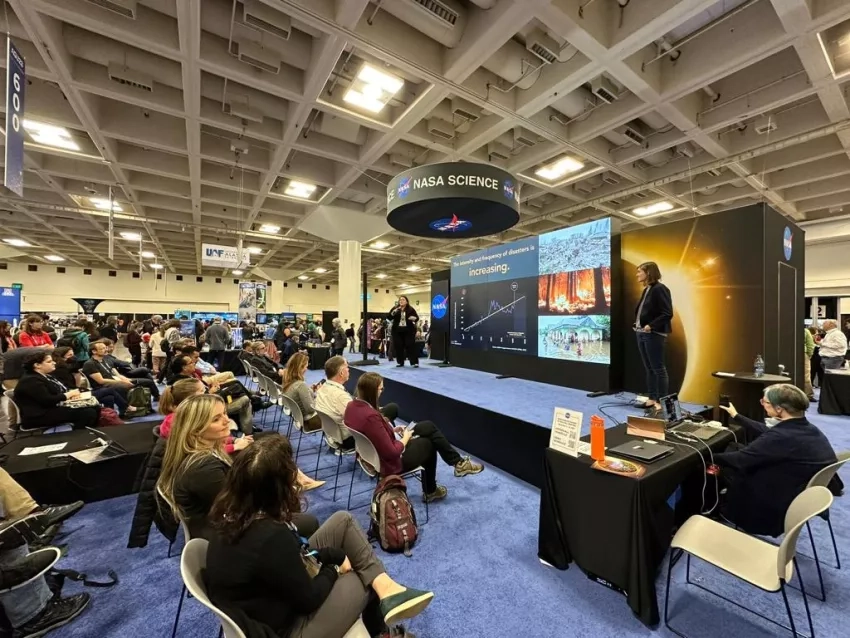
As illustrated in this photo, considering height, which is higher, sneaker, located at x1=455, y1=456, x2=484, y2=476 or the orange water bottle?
the orange water bottle

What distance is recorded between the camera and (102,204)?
28.5ft

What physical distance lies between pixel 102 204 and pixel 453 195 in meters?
9.86

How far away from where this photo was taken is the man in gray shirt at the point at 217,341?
8188mm

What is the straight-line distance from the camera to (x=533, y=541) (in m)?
2.24

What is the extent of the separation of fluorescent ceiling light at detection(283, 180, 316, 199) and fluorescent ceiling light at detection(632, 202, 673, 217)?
8036 mm

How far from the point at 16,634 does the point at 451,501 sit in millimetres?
2303

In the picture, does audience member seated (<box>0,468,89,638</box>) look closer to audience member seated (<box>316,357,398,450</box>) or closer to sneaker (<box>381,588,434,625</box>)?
sneaker (<box>381,588,434,625</box>)

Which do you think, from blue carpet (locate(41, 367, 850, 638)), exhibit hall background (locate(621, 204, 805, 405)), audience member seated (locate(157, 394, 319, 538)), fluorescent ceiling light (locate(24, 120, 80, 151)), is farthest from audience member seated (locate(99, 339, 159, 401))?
exhibit hall background (locate(621, 204, 805, 405))

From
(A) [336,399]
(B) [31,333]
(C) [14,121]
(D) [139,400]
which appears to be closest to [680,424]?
→ (A) [336,399]

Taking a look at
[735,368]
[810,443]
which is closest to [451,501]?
[810,443]

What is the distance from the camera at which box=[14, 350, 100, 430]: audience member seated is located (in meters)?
3.21

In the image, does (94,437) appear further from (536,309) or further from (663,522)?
(536,309)

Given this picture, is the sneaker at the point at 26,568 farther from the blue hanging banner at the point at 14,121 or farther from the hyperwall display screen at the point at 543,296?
the hyperwall display screen at the point at 543,296

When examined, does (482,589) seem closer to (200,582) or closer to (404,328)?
(200,582)
